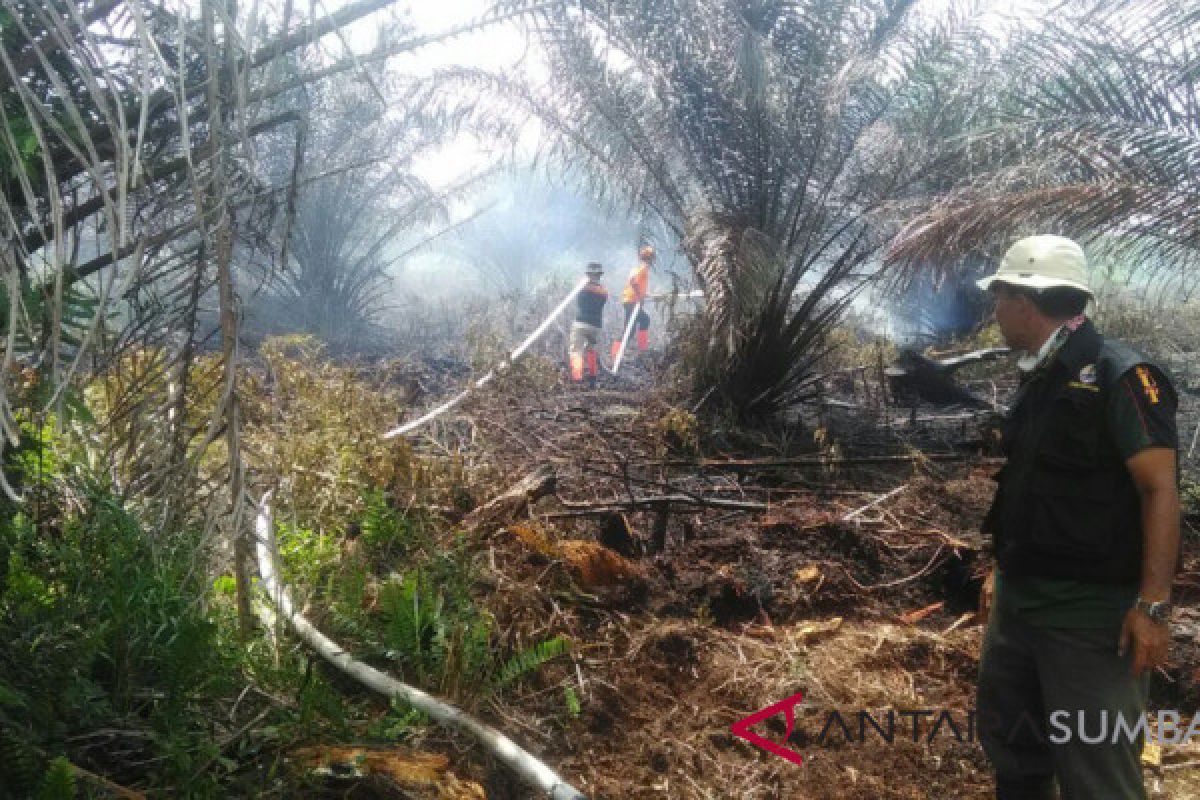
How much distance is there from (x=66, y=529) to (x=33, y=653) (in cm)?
96

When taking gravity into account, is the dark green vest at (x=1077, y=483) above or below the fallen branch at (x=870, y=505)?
above

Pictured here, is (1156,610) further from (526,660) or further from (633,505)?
(633,505)

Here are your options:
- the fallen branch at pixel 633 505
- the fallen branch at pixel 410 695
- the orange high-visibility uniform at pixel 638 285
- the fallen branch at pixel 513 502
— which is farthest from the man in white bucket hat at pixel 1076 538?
the orange high-visibility uniform at pixel 638 285

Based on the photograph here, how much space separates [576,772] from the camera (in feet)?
8.70

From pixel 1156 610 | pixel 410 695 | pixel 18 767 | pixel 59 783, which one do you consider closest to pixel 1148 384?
pixel 1156 610

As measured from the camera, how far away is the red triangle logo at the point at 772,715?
2855mm

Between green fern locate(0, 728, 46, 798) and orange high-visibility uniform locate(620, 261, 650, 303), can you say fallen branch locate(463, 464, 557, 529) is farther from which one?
orange high-visibility uniform locate(620, 261, 650, 303)

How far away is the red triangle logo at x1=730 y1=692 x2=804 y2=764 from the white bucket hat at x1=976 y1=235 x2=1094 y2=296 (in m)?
1.73

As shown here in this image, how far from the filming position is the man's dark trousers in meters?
2.12

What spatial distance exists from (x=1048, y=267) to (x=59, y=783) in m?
2.77

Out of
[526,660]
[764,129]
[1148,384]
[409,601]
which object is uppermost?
[764,129]

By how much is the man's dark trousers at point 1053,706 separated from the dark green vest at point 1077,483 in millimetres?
194

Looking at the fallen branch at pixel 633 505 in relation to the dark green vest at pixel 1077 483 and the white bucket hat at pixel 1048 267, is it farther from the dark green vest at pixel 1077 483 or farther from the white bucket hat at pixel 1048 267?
the white bucket hat at pixel 1048 267

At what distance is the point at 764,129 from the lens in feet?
22.7
